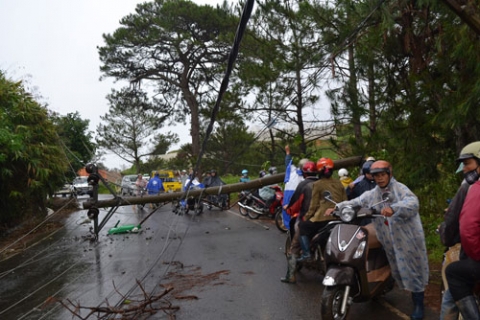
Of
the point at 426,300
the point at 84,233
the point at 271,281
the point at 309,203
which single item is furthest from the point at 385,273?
the point at 84,233

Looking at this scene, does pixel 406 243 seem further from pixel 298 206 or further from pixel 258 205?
pixel 258 205

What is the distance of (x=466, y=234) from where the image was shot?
12.0 ft

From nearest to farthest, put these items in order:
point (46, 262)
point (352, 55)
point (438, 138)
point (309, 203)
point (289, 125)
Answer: point (309, 203)
point (438, 138)
point (352, 55)
point (46, 262)
point (289, 125)

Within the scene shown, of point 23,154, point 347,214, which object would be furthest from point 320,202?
point 23,154

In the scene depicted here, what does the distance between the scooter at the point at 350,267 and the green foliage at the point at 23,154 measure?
10.3 metres

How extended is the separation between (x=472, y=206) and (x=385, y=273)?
2182mm

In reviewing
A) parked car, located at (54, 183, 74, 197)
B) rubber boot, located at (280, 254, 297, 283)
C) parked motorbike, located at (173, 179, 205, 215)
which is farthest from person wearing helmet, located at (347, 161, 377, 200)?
parked car, located at (54, 183, 74, 197)

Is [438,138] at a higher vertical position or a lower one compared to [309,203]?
higher

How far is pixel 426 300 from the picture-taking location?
6.12 m

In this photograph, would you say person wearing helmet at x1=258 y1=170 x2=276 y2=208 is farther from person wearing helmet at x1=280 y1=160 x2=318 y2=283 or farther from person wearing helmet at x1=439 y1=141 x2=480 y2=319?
person wearing helmet at x1=439 y1=141 x2=480 y2=319

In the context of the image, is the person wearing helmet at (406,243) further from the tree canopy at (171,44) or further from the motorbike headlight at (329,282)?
the tree canopy at (171,44)

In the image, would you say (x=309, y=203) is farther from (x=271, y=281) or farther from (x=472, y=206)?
(x=472, y=206)

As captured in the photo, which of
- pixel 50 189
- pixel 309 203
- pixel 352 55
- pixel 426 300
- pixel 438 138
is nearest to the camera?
pixel 426 300

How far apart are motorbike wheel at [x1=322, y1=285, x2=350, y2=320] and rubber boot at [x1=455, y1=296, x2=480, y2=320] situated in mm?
1385
